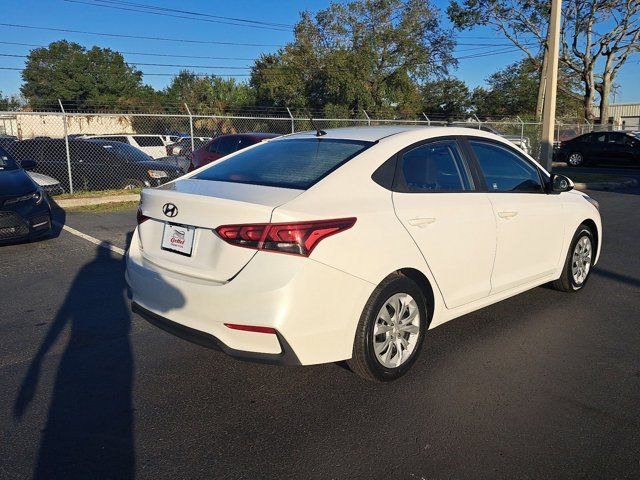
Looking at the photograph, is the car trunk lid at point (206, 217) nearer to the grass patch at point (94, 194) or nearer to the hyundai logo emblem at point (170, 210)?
the hyundai logo emblem at point (170, 210)

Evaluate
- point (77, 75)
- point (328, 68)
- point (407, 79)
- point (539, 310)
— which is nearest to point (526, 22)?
point (407, 79)

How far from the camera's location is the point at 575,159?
24312 millimetres

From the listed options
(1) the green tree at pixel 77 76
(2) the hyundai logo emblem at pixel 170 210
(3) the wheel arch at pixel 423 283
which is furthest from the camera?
(1) the green tree at pixel 77 76

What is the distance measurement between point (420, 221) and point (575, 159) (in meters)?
23.5

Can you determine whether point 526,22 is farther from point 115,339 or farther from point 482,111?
point 115,339

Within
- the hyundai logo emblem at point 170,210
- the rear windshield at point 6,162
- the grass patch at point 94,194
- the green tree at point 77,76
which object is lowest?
the grass patch at point 94,194

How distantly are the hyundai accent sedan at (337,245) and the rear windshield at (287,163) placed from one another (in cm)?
2

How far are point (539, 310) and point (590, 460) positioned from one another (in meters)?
2.42

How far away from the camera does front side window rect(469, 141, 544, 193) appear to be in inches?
173

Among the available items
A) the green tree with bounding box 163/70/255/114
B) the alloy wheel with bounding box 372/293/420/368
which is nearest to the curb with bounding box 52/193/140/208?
the alloy wheel with bounding box 372/293/420/368

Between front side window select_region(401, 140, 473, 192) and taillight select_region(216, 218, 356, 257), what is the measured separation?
94cm

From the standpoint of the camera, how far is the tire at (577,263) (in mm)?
5305

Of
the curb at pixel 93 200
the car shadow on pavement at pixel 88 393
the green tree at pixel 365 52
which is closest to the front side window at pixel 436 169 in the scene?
the car shadow on pavement at pixel 88 393

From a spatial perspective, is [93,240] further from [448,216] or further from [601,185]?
[601,185]
